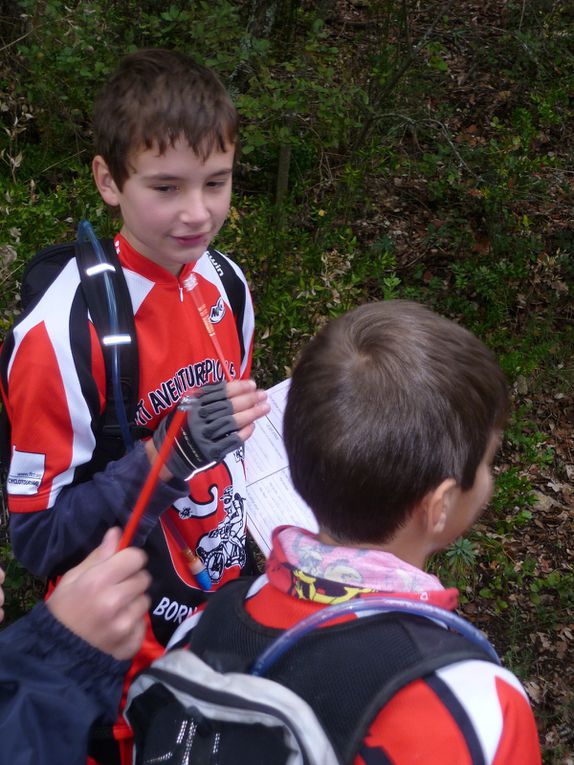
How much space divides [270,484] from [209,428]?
22.2 inches

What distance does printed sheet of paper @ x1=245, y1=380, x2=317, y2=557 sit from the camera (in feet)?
6.69

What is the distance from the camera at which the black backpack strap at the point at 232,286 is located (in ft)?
6.78

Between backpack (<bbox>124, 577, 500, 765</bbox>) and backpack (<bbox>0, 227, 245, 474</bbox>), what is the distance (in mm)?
693

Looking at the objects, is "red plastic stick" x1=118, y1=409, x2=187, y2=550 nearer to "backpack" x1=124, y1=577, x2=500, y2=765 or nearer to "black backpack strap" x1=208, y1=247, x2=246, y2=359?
"backpack" x1=124, y1=577, x2=500, y2=765

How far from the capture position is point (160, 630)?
6.25 feet

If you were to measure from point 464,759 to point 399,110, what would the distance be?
4.29 metres

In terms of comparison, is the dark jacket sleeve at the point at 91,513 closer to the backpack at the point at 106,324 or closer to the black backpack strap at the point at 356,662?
the backpack at the point at 106,324

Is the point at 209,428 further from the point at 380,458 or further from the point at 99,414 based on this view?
the point at 380,458

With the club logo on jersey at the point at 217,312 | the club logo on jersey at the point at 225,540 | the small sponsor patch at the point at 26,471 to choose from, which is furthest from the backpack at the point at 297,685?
the club logo on jersey at the point at 217,312

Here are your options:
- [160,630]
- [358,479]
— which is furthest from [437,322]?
[160,630]

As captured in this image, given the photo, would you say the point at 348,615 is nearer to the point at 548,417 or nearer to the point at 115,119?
the point at 115,119

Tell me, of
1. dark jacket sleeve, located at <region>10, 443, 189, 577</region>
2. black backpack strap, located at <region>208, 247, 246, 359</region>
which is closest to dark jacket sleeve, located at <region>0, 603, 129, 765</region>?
dark jacket sleeve, located at <region>10, 443, 189, 577</region>

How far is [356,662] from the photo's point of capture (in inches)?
40.3

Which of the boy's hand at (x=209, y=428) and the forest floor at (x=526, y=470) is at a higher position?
the boy's hand at (x=209, y=428)
